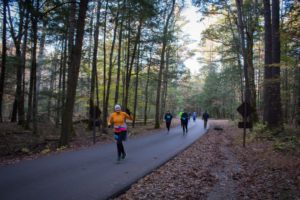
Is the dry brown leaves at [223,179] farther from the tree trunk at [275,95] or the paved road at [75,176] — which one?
the tree trunk at [275,95]

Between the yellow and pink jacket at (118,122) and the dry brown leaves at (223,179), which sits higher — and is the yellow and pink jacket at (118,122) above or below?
above

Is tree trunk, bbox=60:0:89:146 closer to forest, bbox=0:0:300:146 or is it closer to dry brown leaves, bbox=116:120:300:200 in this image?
forest, bbox=0:0:300:146

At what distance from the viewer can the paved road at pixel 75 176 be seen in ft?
18.3

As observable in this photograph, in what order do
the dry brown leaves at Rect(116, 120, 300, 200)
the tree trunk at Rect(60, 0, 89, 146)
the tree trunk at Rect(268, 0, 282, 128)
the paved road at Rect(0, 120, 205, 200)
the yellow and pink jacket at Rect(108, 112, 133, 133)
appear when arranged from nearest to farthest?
the paved road at Rect(0, 120, 205, 200), the dry brown leaves at Rect(116, 120, 300, 200), the yellow and pink jacket at Rect(108, 112, 133, 133), the tree trunk at Rect(60, 0, 89, 146), the tree trunk at Rect(268, 0, 282, 128)

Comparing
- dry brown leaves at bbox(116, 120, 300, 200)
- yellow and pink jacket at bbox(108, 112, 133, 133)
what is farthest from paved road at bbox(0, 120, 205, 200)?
yellow and pink jacket at bbox(108, 112, 133, 133)

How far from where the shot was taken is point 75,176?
7.00m

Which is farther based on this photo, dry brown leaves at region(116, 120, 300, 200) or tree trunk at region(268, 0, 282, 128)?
tree trunk at region(268, 0, 282, 128)

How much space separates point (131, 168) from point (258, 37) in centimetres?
2073

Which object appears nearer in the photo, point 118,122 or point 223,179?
point 223,179

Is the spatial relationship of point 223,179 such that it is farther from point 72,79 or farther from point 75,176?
point 72,79

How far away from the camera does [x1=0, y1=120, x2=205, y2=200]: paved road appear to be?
5.58 meters

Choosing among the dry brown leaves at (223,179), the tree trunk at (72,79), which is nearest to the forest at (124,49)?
the tree trunk at (72,79)

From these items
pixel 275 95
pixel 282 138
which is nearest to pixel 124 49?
pixel 275 95

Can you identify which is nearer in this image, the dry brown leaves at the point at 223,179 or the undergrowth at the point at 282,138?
the dry brown leaves at the point at 223,179
